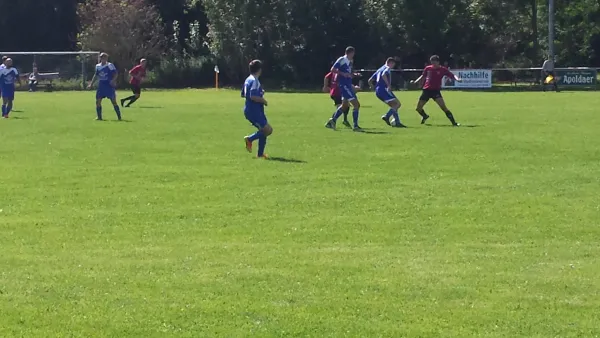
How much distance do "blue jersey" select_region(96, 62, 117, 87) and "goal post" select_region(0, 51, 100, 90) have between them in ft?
101

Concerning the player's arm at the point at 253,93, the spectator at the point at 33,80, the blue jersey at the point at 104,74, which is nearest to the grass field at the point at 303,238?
the player's arm at the point at 253,93

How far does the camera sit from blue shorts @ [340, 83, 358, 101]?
79.8ft

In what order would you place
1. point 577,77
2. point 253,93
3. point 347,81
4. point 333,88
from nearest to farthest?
point 253,93, point 347,81, point 333,88, point 577,77

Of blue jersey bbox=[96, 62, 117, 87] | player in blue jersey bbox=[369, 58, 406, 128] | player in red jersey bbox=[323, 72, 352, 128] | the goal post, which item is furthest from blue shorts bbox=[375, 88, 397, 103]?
the goal post

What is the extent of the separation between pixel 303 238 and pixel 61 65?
51499 millimetres

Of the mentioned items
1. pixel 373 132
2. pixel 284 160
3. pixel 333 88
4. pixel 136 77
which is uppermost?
pixel 136 77

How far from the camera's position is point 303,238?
10664 millimetres

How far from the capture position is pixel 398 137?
72.6ft

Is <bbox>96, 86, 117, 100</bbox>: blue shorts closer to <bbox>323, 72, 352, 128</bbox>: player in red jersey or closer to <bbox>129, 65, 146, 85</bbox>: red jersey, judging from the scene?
<bbox>323, 72, 352, 128</bbox>: player in red jersey

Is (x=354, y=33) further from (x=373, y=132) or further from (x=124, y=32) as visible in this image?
(x=373, y=132)

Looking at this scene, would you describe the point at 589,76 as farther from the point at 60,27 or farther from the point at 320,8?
the point at 60,27

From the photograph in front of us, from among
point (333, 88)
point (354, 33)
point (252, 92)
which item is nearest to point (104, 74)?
point (333, 88)

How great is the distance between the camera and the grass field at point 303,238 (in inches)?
296

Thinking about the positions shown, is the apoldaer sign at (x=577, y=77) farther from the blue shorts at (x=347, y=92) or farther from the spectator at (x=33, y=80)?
the blue shorts at (x=347, y=92)
